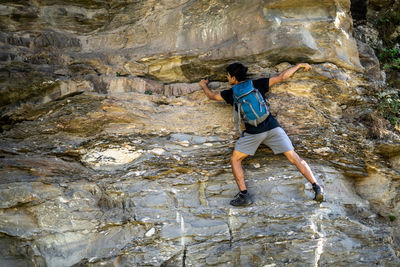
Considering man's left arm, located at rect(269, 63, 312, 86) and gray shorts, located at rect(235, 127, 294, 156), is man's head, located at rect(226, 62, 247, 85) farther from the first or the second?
gray shorts, located at rect(235, 127, 294, 156)

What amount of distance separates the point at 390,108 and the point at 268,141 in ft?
8.96

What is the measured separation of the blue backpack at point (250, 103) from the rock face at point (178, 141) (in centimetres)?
69

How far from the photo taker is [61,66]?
22.7ft

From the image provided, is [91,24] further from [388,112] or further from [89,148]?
[388,112]

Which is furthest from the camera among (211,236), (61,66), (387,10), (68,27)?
(387,10)

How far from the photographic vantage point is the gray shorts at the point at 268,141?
600 cm

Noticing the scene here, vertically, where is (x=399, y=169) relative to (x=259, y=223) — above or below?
above

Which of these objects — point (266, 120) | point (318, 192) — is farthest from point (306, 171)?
point (266, 120)

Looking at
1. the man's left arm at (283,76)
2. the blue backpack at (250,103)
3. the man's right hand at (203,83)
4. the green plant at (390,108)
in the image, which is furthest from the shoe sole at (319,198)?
the man's right hand at (203,83)

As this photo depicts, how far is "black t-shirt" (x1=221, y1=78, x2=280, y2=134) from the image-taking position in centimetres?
598

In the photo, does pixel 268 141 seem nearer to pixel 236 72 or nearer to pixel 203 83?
pixel 236 72

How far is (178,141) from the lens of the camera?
6621 millimetres

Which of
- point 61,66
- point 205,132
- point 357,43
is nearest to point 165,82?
point 205,132

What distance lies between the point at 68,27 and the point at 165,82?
222 centimetres
